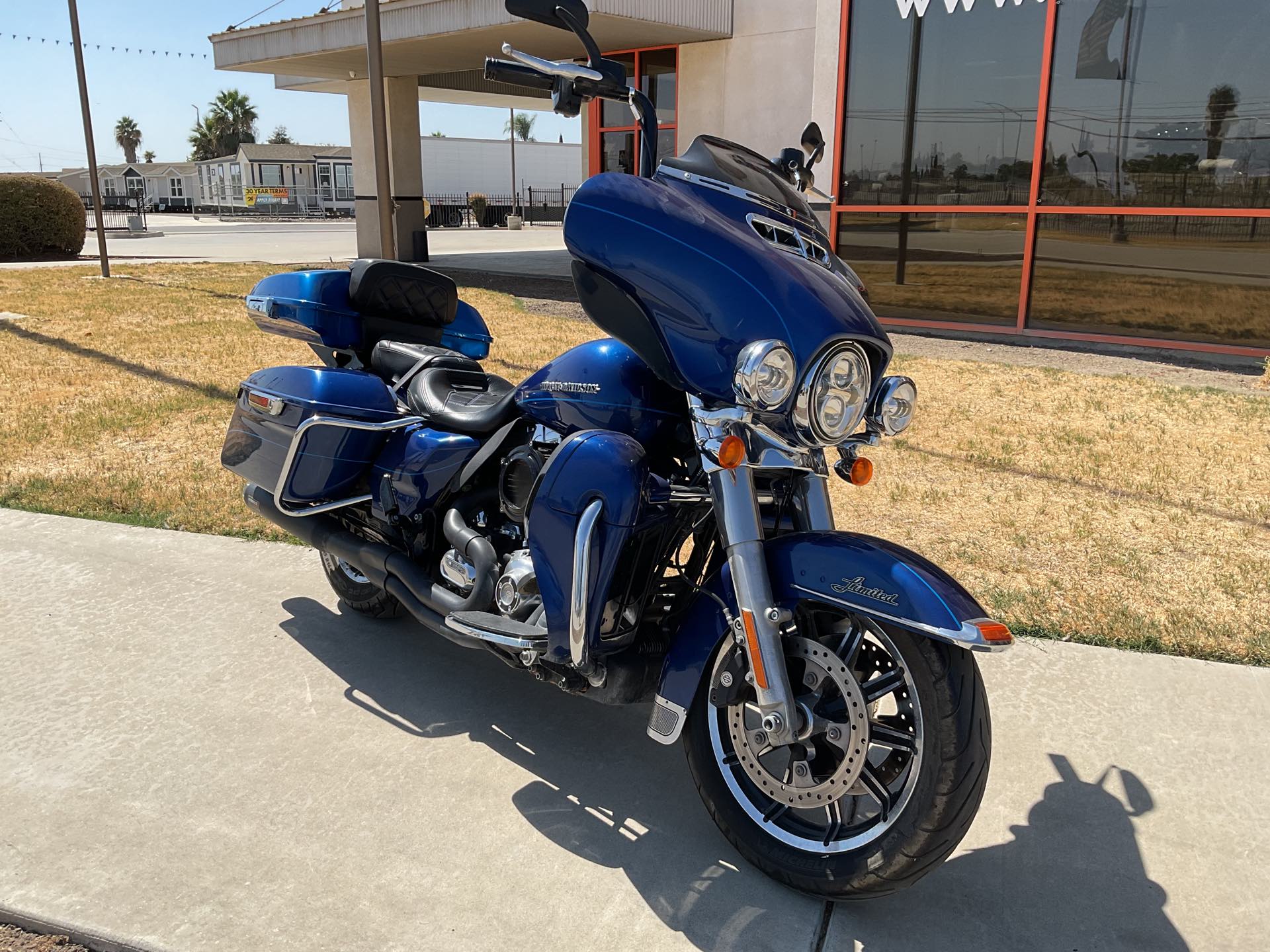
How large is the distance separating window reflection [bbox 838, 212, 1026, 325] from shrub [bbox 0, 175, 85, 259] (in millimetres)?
19620

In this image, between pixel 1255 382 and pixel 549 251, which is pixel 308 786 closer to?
pixel 1255 382

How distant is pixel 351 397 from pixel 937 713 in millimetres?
2243

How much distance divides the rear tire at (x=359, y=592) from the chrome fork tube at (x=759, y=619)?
1969 mm

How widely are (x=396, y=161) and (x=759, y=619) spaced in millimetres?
20824

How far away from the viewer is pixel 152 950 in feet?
7.38

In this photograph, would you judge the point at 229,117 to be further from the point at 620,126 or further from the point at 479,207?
the point at 620,126

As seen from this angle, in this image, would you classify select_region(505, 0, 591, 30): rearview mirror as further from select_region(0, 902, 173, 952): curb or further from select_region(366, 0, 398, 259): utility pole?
select_region(366, 0, 398, 259): utility pole

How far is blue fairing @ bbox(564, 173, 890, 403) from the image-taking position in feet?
7.70

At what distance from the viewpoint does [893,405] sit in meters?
2.45

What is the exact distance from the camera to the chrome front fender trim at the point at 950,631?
212 cm

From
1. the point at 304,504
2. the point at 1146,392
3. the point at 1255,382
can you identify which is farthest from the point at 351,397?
the point at 1255,382

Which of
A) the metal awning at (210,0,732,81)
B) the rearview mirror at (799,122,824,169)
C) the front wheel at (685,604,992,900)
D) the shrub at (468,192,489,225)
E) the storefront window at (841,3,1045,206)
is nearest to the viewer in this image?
the front wheel at (685,604,992,900)

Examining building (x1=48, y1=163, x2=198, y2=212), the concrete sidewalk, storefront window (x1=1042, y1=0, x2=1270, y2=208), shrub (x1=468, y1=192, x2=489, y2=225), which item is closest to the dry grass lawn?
the concrete sidewalk

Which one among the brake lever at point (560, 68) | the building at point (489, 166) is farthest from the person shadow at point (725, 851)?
the building at point (489, 166)
